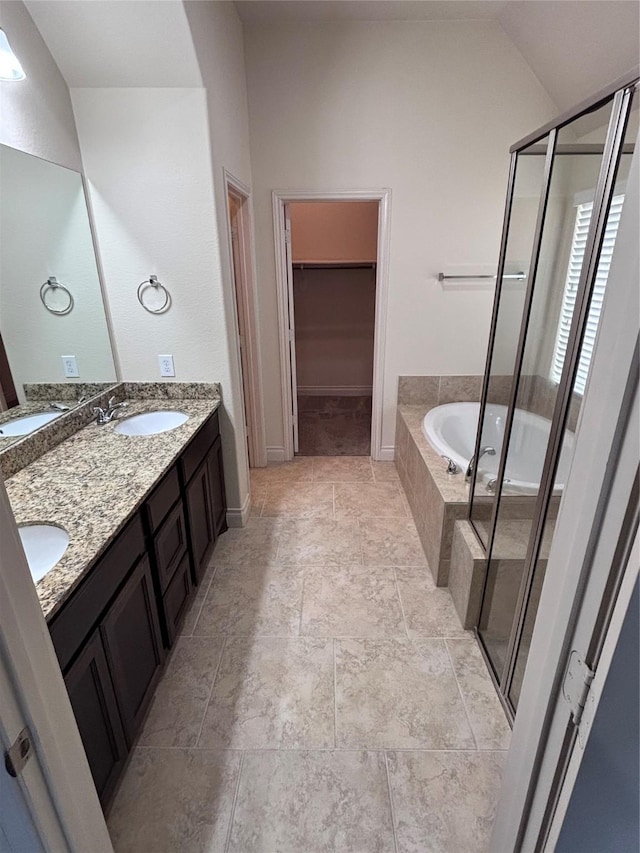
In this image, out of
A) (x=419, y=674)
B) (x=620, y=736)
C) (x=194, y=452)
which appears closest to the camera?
(x=620, y=736)

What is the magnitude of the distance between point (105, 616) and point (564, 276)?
183 cm

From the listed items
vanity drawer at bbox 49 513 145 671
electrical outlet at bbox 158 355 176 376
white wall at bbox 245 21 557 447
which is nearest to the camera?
vanity drawer at bbox 49 513 145 671

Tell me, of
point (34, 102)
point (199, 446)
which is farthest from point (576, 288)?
point (34, 102)

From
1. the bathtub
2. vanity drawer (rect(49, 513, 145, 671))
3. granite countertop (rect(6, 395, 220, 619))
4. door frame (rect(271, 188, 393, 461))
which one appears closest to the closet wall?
door frame (rect(271, 188, 393, 461))

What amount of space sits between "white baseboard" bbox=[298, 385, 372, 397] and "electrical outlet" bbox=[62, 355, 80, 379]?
3392mm

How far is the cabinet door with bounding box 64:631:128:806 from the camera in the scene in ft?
3.71

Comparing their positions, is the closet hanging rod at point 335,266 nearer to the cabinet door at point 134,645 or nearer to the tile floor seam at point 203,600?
the tile floor seam at point 203,600

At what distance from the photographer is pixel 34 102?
5.73 ft

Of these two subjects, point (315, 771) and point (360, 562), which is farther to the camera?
point (360, 562)

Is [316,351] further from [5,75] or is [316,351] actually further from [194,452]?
[5,75]

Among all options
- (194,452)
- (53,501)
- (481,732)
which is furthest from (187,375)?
(481,732)

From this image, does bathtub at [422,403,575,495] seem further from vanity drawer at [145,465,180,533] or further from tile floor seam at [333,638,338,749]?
vanity drawer at [145,465,180,533]

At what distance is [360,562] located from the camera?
8.00 ft

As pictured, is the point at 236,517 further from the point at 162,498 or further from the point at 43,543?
the point at 43,543
